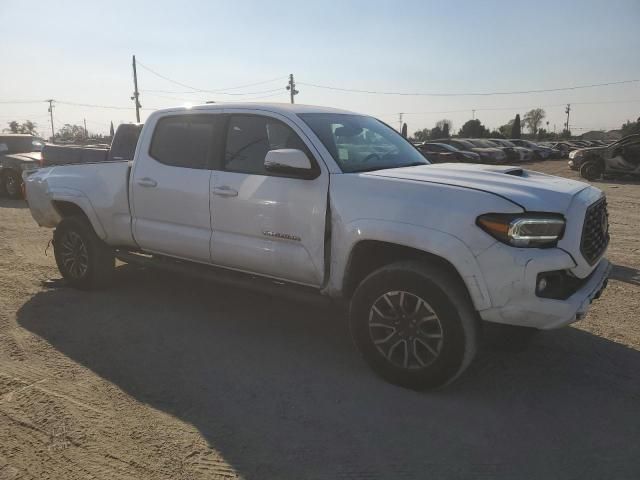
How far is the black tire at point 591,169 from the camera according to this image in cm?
1845

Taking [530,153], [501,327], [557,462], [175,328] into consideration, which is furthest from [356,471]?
[530,153]

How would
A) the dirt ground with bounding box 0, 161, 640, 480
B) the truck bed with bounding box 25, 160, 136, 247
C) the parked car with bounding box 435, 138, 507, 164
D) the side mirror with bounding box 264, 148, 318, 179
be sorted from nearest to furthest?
the dirt ground with bounding box 0, 161, 640, 480
the side mirror with bounding box 264, 148, 318, 179
the truck bed with bounding box 25, 160, 136, 247
the parked car with bounding box 435, 138, 507, 164

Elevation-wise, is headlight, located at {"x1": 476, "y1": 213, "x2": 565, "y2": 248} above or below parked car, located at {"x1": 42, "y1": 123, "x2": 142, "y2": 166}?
below

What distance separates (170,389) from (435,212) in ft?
6.81

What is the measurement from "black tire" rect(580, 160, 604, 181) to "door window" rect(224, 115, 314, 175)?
58.0 feet

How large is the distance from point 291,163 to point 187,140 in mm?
1442

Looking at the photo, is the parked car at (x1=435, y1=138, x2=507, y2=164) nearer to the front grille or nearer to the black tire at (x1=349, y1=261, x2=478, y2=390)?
the front grille

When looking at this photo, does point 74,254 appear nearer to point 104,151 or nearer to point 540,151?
point 104,151

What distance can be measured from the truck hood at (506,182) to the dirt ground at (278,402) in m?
1.29

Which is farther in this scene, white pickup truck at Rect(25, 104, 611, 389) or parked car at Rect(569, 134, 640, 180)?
parked car at Rect(569, 134, 640, 180)

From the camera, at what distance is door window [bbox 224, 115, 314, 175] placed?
4023 millimetres

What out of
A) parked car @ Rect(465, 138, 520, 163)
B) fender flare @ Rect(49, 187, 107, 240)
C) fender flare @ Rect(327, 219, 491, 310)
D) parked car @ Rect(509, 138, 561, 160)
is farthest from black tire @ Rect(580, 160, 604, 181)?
fender flare @ Rect(49, 187, 107, 240)

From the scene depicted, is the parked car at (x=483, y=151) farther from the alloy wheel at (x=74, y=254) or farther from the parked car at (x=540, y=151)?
the alloy wheel at (x=74, y=254)

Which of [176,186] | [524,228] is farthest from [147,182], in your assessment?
[524,228]
